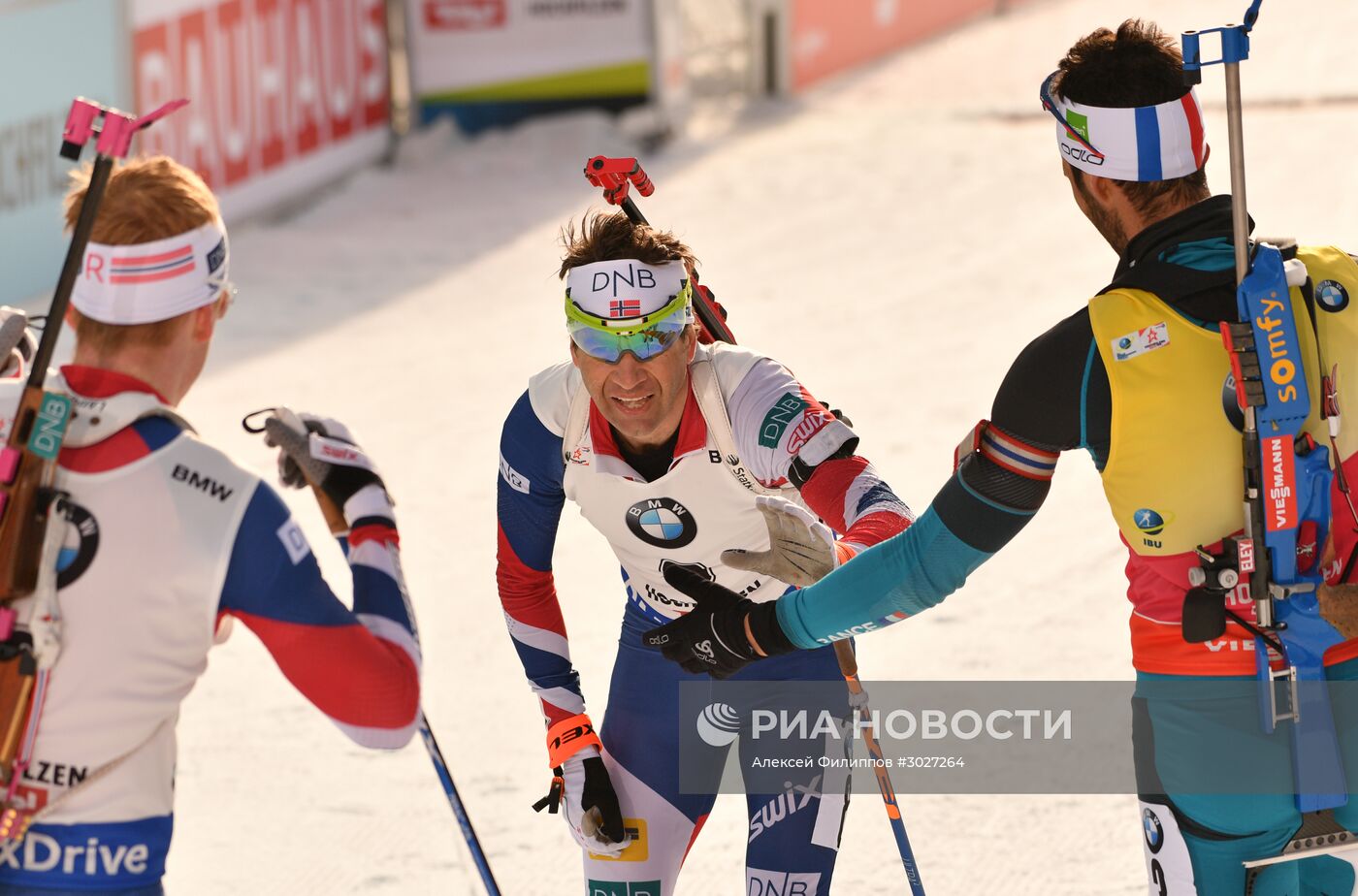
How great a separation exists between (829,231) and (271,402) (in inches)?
194

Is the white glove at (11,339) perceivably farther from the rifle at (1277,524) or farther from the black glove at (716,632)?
the rifle at (1277,524)

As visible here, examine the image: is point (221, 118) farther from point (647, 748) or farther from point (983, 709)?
point (647, 748)

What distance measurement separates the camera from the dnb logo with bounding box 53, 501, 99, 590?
117 inches

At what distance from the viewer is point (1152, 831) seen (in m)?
3.48

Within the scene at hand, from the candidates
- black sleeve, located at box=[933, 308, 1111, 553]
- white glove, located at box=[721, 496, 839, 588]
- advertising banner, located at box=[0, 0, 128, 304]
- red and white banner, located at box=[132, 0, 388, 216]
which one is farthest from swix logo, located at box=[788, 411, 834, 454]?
red and white banner, located at box=[132, 0, 388, 216]

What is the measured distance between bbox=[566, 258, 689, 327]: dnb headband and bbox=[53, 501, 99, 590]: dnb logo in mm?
1470

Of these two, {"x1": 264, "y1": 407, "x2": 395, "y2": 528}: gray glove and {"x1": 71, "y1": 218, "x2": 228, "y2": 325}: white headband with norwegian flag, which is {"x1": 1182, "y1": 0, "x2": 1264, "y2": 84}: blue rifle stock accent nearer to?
{"x1": 264, "y1": 407, "x2": 395, "y2": 528}: gray glove

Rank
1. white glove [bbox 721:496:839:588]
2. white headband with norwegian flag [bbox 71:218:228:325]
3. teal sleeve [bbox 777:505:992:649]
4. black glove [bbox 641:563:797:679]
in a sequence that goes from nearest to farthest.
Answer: white headband with norwegian flag [bbox 71:218:228:325] → teal sleeve [bbox 777:505:992:649] → black glove [bbox 641:563:797:679] → white glove [bbox 721:496:839:588]

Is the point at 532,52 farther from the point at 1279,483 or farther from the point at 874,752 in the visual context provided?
the point at 1279,483

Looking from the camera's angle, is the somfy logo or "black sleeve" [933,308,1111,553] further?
the somfy logo

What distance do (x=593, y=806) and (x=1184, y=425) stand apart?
1.76m

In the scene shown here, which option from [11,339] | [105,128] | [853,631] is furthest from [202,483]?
[853,631]

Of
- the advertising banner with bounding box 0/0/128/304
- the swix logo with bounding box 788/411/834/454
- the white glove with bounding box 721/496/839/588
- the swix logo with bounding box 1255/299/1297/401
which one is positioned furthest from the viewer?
the advertising banner with bounding box 0/0/128/304

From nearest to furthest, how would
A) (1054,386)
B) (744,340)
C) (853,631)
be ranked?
(1054,386) → (853,631) → (744,340)
